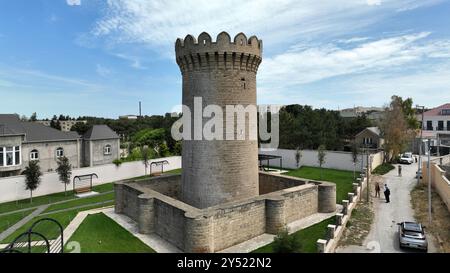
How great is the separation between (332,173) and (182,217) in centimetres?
2556

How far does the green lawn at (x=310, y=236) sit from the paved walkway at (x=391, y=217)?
1.28 m

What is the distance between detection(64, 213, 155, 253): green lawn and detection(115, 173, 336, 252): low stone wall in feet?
3.81

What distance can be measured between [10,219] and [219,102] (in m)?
16.9

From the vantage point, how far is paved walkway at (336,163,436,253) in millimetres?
14730

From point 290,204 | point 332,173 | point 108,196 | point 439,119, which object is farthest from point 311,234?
point 439,119

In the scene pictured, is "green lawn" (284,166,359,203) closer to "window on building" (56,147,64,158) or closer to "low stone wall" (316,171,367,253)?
"low stone wall" (316,171,367,253)

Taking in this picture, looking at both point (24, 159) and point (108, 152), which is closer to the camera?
point (24, 159)

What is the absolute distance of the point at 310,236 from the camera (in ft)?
50.8

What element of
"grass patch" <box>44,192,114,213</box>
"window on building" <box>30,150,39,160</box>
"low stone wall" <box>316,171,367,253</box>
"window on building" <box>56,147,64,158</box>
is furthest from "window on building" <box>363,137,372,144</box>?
"window on building" <box>30,150,39,160</box>

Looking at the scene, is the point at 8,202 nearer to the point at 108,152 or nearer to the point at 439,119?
the point at 108,152

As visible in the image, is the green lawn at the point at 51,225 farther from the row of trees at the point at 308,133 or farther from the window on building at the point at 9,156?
the row of trees at the point at 308,133

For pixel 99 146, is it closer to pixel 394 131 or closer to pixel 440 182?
pixel 440 182

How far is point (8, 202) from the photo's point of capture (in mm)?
24938
